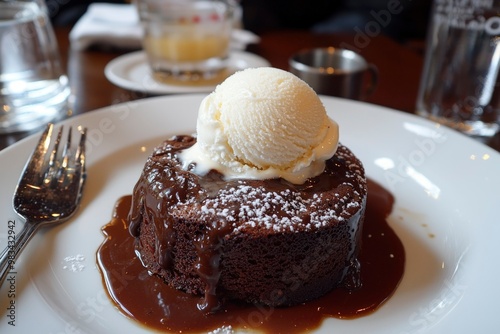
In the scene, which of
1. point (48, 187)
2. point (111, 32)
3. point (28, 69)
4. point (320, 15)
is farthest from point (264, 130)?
point (320, 15)

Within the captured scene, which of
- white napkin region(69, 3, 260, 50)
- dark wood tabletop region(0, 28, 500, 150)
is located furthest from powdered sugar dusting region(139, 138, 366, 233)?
white napkin region(69, 3, 260, 50)

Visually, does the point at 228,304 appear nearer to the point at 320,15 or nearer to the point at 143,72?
the point at 143,72

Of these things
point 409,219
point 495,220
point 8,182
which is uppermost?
point 8,182

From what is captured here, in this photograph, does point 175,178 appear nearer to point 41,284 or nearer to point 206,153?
point 206,153

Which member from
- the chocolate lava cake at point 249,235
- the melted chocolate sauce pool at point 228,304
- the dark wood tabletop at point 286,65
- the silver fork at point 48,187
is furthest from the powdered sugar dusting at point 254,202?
the dark wood tabletop at point 286,65

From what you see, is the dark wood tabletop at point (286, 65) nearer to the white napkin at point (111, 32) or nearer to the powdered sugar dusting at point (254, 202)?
the white napkin at point (111, 32)

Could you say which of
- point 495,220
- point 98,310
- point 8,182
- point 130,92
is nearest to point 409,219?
point 495,220
